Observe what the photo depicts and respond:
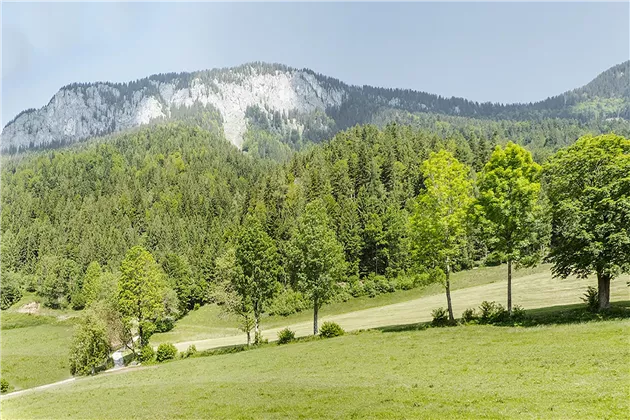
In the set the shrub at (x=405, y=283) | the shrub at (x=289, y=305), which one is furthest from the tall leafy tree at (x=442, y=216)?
the shrub at (x=289, y=305)

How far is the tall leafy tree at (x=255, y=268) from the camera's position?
52.6m

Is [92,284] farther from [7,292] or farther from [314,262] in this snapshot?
[314,262]

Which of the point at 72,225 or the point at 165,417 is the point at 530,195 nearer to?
the point at 165,417

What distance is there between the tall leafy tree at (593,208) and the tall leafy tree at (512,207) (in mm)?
1980

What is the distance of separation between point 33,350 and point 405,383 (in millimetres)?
84934

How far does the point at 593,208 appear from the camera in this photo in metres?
31.6

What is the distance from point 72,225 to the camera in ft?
611

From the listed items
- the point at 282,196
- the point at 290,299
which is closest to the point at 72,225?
the point at 282,196

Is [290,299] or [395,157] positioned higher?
[395,157]

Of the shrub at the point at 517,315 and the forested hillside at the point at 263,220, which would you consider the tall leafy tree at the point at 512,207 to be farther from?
the forested hillside at the point at 263,220

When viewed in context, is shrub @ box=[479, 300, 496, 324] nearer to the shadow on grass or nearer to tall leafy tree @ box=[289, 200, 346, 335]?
the shadow on grass

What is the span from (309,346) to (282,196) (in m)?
105

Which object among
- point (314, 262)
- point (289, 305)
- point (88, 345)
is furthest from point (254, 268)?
point (289, 305)

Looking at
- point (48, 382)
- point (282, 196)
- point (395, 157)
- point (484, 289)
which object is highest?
point (395, 157)
